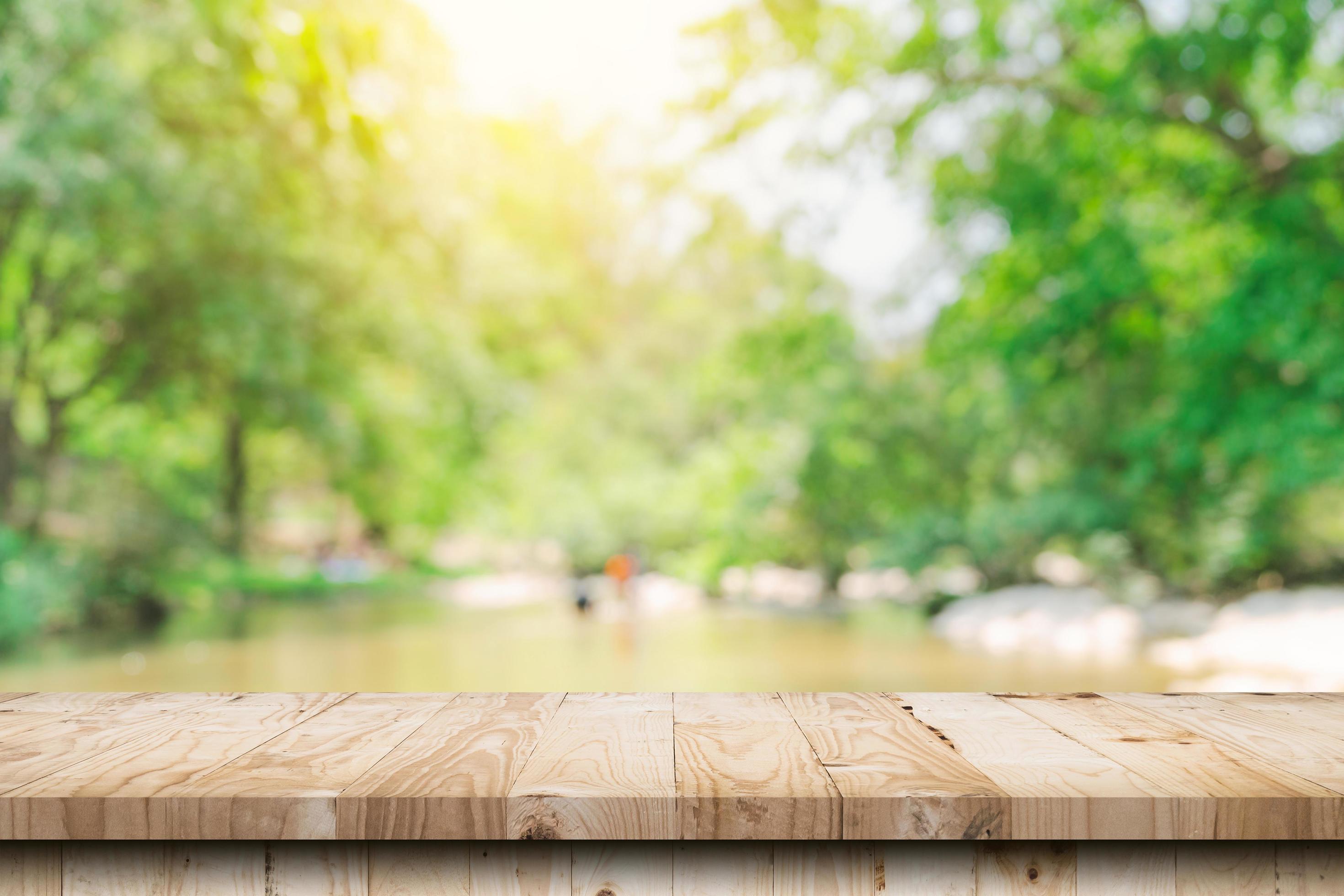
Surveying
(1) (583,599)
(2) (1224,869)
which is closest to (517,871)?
(2) (1224,869)

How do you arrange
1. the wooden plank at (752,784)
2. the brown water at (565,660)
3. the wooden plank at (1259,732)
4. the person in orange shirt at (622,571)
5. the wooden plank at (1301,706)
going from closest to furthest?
the wooden plank at (752,784)
the wooden plank at (1259,732)
the wooden plank at (1301,706)
the brown water at (565,660)
the person in orange shirt at (622,571)

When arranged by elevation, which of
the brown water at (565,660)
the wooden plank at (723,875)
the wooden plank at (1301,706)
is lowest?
the brown water at (565,660)

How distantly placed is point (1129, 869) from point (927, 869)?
0.16m

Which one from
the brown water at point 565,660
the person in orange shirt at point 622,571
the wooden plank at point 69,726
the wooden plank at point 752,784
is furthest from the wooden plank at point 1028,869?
the person in orange shirt at point 622,571

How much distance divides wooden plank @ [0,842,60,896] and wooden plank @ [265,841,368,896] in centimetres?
17

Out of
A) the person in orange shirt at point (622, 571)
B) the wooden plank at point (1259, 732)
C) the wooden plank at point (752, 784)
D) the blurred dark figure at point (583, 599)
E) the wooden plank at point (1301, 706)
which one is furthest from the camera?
the person in orange shirt at point (622, 571)

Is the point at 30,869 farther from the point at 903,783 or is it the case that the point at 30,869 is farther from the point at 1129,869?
the point at 1129,869

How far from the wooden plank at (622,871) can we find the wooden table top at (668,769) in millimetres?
43

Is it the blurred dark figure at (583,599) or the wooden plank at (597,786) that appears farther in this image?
the blurred dark figure at (583,599)

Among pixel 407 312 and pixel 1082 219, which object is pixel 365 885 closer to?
pixel 1082 219

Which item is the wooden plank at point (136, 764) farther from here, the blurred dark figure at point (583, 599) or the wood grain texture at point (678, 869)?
the blurred dark figure at point (583, 599)

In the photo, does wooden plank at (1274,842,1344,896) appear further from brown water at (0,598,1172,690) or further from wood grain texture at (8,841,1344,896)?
brown water at (0,598,1172,690)

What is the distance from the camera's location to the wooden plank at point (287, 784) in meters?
0.80

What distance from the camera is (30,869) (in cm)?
83
